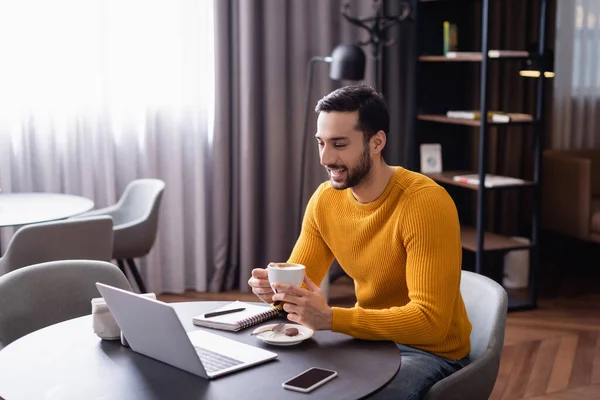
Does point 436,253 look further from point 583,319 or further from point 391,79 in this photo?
point 391,79

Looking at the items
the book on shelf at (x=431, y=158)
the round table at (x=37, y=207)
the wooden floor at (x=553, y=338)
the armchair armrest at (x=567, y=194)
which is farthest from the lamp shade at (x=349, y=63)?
the armchair armrest at (x=567, y=194)

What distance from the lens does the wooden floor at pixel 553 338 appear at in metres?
3.40

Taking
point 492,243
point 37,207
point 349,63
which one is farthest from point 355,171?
point 492,243

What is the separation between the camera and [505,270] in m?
4.97

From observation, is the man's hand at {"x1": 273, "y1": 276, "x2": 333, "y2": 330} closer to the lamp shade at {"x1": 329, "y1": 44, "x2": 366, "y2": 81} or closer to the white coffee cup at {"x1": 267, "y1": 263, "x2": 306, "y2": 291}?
the white coffee cup at {"x1": 267, "y1": 263, "x2": 306, "y2": 291}

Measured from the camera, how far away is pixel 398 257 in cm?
216

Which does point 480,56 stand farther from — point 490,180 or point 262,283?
point 262,283

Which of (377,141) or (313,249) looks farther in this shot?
(313,249)

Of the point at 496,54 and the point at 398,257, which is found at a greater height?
the point at 496,54

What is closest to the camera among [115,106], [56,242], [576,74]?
[56,242]

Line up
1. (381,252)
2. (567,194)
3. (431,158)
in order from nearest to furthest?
(381,252) → (431,158) → (567,194)

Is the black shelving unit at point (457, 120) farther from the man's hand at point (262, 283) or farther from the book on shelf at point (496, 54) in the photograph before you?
the man's hand at point (262, 283)

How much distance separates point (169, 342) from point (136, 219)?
8.78 ft

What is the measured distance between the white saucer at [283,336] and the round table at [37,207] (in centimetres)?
169
